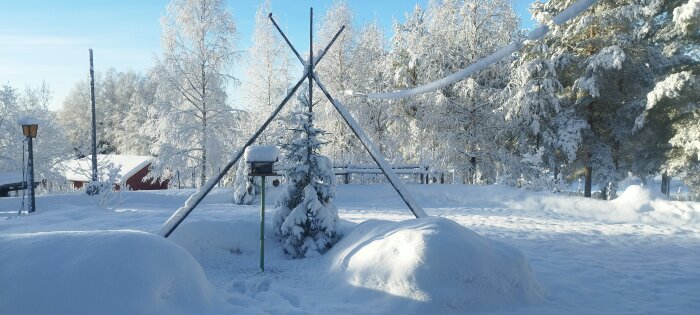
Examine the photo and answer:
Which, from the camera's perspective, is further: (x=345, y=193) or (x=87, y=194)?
(x=345, y=193)

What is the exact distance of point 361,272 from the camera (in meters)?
5.33

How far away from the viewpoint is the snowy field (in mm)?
4082

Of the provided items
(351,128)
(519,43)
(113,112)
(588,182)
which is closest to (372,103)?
(588,182)

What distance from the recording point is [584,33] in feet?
58.1

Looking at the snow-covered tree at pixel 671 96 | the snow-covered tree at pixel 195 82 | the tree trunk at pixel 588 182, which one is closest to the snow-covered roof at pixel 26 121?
the snow-covered tree at pixel 195 82

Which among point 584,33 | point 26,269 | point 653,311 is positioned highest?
point 584,33

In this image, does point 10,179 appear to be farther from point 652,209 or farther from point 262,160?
point 652,209

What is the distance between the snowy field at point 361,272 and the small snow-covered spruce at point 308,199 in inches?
12.7

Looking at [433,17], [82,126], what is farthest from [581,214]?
[82,126]

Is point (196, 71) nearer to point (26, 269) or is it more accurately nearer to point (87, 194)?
point (87, 194)

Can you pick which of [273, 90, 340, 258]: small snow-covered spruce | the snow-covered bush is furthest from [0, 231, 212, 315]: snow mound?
the snow-covered bush

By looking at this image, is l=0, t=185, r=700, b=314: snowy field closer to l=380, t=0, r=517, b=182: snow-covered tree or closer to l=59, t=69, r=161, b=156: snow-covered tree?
l=380, t=0, r=517, b=182: snow-covered tree

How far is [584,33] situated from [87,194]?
19311 mm

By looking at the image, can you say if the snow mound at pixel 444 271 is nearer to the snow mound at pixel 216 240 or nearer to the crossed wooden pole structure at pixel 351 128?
the crossed wooden pole structure at pixel 351 128
